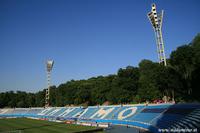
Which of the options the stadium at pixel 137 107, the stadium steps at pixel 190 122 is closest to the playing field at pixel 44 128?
the stadium at pixel 137 107

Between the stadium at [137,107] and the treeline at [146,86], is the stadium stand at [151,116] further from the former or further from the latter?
the treeline at [146,86]

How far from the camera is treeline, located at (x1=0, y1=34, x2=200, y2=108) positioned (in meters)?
56.5

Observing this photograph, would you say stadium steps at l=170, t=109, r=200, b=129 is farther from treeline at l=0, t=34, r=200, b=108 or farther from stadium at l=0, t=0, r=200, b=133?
treeline at l=0, t=34, r=200, b=108

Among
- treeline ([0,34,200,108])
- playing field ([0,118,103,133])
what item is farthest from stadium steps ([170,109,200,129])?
treeline ([0,34,200,108])

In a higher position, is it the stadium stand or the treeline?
the treeline

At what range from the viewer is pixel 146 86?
70.5 meters

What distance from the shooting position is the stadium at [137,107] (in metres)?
31.8

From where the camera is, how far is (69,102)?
108 m

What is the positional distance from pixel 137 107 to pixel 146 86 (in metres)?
27.1

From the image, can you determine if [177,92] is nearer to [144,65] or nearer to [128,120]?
[128,120]

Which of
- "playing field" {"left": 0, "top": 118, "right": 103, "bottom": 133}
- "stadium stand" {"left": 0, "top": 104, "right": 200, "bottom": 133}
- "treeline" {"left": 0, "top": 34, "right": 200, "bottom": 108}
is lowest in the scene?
"playing field" {"left": 0, "top": 118, "right": 103, "bottom": 133}

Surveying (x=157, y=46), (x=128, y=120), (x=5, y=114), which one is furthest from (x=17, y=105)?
(x=128, y=120)

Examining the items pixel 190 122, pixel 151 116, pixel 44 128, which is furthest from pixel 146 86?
pixel 190 122

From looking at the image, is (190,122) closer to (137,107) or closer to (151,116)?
(151,116)
